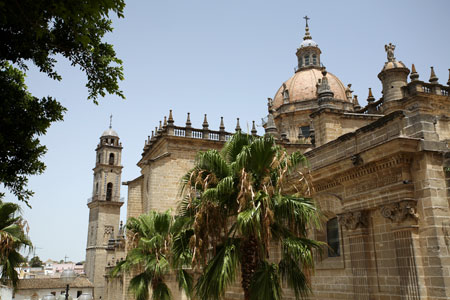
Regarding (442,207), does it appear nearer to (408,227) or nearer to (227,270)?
(408,227)

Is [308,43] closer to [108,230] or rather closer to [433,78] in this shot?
[433,78]

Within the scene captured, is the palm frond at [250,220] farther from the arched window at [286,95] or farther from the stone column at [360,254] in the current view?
the arched window at [286,95]

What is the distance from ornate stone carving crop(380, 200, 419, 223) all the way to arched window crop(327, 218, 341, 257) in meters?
2.57

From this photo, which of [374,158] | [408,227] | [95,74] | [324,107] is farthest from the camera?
[324,107]

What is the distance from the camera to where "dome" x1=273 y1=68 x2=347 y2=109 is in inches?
1560

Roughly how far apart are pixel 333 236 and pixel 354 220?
5.66 feet

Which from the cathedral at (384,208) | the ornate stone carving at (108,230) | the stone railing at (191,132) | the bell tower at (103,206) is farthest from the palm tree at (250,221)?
the ornate stone carving at (108,230)

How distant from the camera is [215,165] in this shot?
9516 millimetres

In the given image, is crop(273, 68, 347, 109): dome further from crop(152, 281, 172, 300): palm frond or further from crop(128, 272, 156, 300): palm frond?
crop(152, 281, 172, 300): palm frond

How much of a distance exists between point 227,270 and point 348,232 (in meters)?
5.21

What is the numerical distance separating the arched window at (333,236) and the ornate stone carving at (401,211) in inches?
101

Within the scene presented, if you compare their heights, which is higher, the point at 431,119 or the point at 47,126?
the point at 431,119

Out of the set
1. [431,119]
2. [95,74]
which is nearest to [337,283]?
[431,119]

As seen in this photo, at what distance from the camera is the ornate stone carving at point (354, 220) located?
11.8 metres
